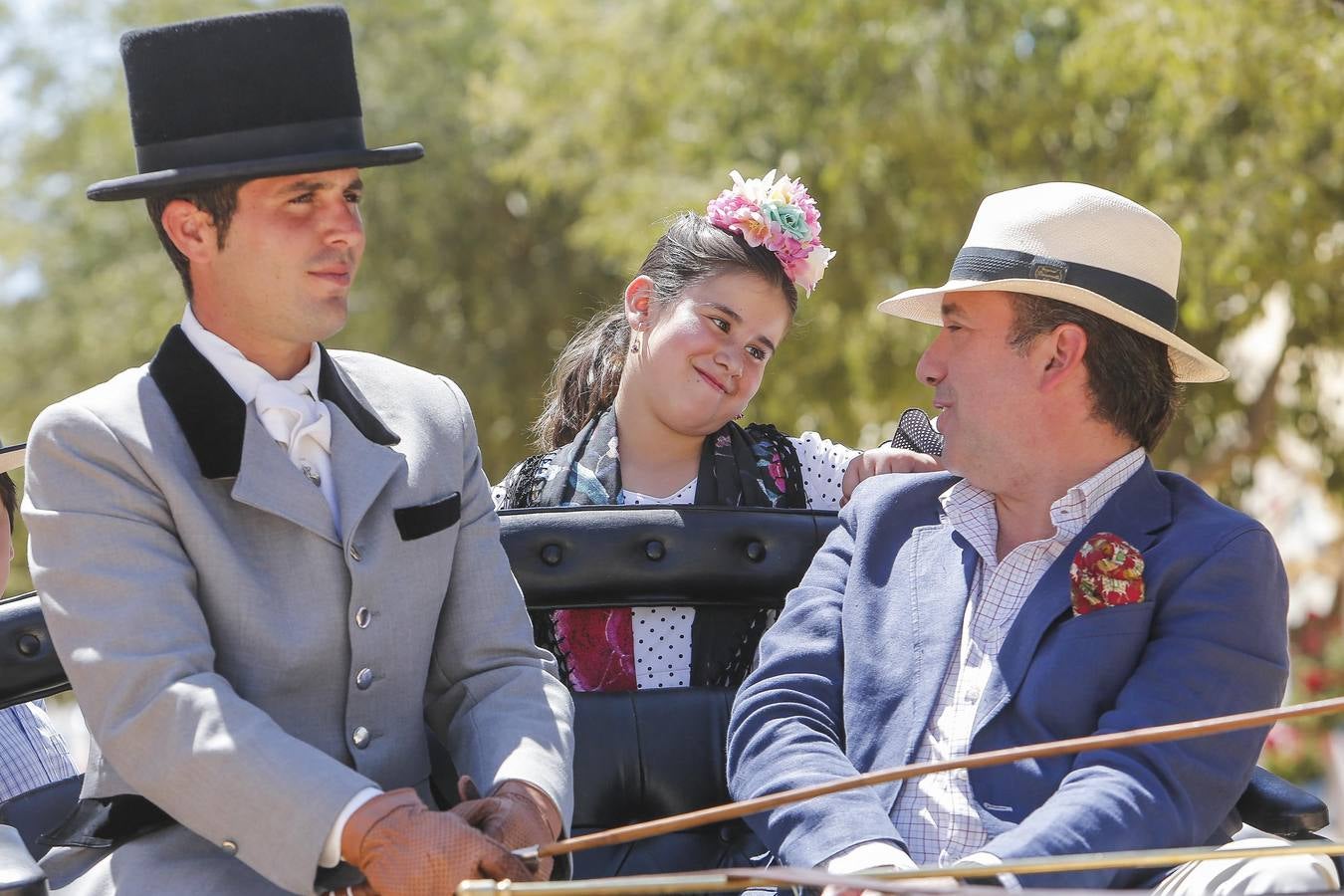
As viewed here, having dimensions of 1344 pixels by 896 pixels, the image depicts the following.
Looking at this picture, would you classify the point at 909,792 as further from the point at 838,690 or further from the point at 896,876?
the point at 896,876

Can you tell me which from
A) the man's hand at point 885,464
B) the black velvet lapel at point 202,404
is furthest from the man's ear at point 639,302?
the black velvet lapel at point 202,404

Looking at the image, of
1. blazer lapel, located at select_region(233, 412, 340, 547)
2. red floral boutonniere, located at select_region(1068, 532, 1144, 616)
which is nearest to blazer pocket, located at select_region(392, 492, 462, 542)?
blazer lapel, located at select_region(233, 412, 340, 547)

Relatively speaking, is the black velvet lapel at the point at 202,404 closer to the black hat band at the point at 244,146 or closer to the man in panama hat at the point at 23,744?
the black hat band at the point at 244,146

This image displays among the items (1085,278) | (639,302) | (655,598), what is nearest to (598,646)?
(655,598)

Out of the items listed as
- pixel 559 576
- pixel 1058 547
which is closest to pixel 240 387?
pixel 559 576

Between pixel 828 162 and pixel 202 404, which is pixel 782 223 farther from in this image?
pixel 828 162

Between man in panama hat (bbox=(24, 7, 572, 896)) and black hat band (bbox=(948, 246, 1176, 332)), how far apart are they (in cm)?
95

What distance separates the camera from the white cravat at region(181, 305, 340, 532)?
2.48 metres

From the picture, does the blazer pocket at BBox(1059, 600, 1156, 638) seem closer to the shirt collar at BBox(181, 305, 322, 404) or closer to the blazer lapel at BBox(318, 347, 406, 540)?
the blazer lapel at BBox(318, 347, 406, 540)

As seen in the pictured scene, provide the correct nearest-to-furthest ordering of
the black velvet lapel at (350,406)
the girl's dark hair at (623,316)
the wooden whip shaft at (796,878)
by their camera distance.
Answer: the wooden whip shaft at (796,878) < the black velvet lapel at (350,406) < the girl's dark hair at (623,316)

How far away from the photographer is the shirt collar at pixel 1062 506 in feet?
8.96

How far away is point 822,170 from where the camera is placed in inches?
337

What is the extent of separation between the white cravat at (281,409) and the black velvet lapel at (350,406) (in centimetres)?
5

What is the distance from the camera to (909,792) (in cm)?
269
